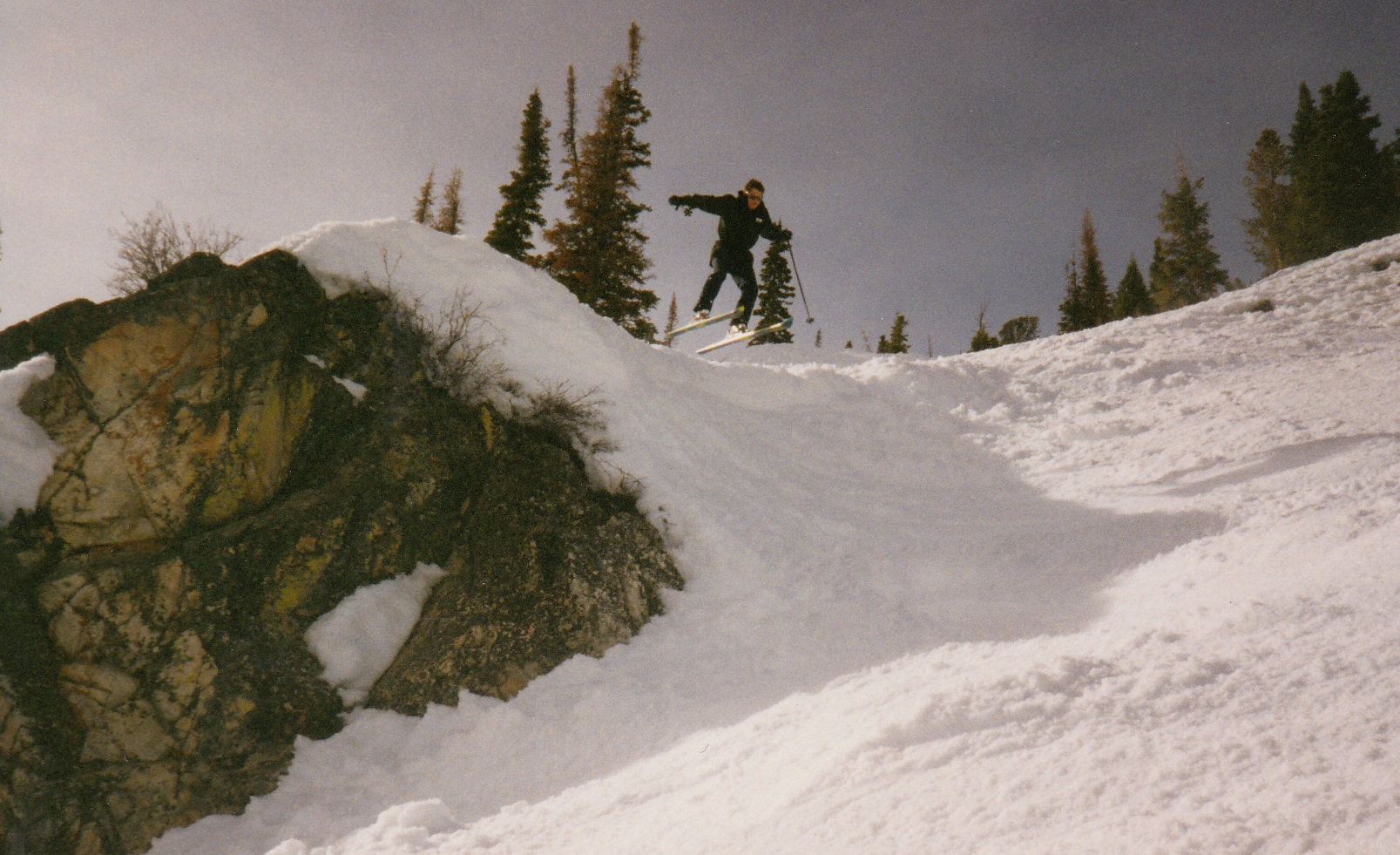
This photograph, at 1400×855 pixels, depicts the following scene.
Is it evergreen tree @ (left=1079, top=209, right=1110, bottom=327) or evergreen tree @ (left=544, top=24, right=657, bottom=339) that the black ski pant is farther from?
evergreen tree @ (left=1079, top=209, right=1110, bottom=327)

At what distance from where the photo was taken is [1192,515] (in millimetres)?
7078

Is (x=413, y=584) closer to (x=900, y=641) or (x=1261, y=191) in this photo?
(x=900, y=641)

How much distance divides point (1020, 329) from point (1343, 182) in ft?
53.6

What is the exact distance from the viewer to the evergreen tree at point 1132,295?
4638 centimetres

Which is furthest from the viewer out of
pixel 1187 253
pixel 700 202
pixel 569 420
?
pixel 1187 253

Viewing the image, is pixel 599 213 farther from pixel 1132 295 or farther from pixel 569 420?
pixel 1132 295

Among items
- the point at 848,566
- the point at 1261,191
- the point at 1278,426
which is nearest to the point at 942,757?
the point at 848,566

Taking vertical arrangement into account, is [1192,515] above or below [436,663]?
above

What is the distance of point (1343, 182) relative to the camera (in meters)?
31.0

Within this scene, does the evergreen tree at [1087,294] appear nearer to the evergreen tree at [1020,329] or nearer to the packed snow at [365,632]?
the evergreen tree at [1020,329]

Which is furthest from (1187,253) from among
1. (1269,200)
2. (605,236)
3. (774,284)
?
A: (605,236)

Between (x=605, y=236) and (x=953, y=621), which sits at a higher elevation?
(x=605, y=236)

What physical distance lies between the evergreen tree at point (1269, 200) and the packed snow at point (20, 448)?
Result: 4936cm

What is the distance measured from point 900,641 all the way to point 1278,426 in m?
7.08
